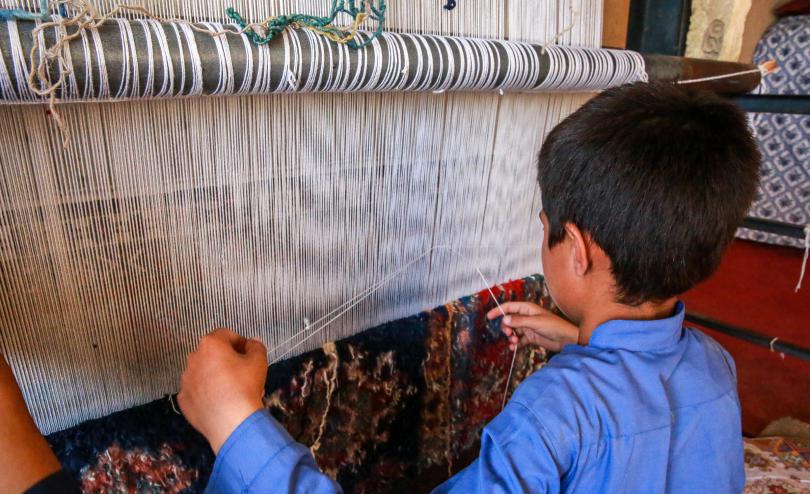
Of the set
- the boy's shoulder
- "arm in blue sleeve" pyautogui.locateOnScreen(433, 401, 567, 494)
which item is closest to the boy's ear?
the boy's shoulder

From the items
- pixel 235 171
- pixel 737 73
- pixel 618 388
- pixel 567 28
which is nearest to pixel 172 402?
pixel 235 171

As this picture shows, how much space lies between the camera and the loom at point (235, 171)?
0.59 m

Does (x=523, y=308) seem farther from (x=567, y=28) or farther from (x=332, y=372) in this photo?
(x=567, y=28)

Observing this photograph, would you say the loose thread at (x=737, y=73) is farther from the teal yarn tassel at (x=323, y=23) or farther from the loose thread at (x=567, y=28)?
the teal yarn tassel at (x=323, y=23)

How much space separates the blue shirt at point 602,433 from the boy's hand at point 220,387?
0.06 ft

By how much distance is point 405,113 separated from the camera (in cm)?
91

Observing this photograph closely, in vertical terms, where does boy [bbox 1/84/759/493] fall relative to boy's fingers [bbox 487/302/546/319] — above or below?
above

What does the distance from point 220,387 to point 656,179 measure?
1.86 ft

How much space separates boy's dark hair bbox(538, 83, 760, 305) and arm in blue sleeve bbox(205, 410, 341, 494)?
0.46 meters

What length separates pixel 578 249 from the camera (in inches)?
30.6

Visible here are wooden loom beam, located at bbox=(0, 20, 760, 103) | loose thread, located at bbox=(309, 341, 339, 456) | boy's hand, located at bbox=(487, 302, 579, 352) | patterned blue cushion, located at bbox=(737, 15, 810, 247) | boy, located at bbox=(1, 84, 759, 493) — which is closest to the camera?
wooden loom beam, located at bbox=(0, 20, 760, 103)

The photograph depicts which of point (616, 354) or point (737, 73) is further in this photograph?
point (737, 73)

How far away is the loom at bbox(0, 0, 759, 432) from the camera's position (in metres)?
0.59

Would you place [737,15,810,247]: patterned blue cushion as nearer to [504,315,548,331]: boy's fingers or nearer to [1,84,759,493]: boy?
[504,315,548,331]: boy's fingers
